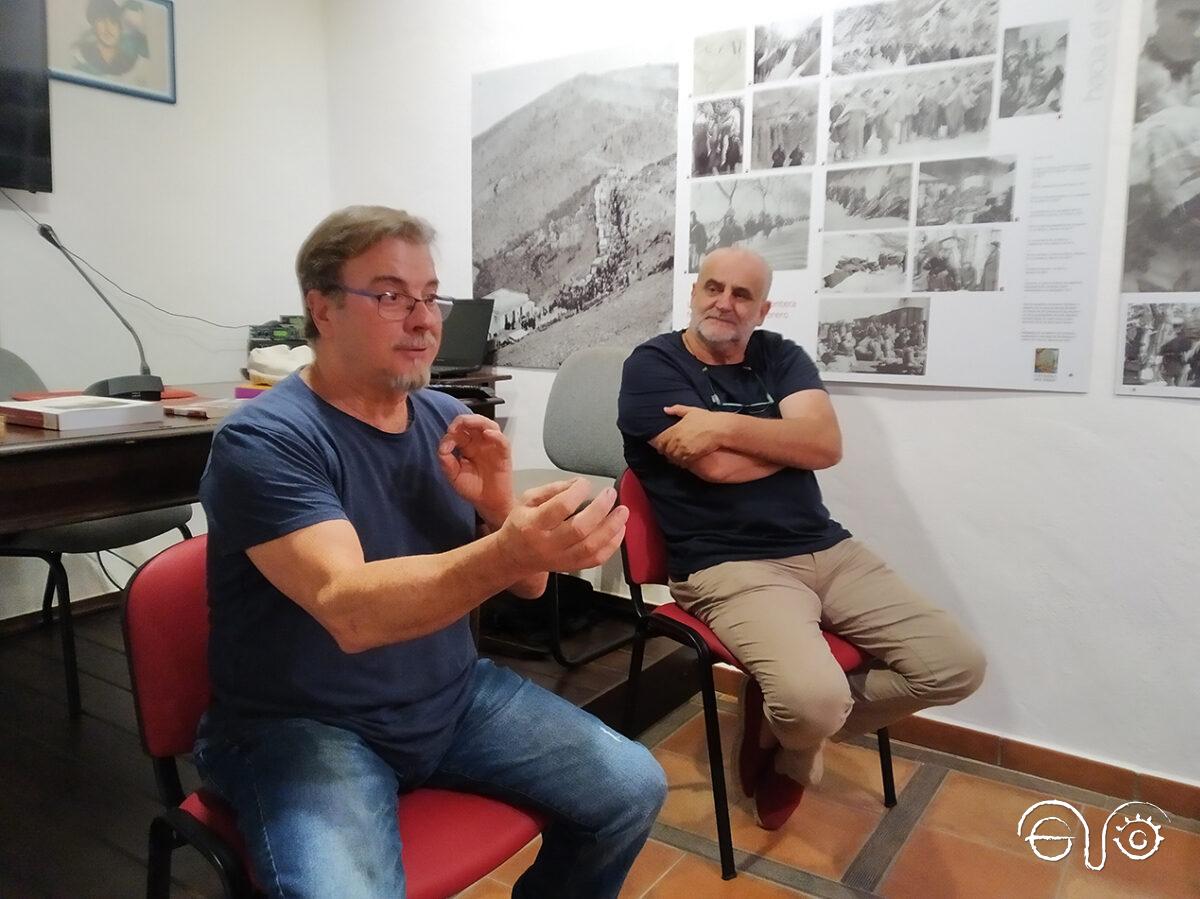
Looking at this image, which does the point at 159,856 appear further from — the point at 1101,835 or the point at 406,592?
the point at 1101,835

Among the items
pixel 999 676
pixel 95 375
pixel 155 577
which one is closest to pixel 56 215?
pixel 95 375

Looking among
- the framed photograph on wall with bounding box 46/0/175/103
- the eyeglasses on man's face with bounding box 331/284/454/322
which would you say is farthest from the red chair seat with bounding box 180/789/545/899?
the framed photograph on wall with bounding box 46/0/175/103

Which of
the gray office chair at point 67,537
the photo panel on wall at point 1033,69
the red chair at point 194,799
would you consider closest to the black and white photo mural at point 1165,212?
the photo panel on wall at point 1033,69

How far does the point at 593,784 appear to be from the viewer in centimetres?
121

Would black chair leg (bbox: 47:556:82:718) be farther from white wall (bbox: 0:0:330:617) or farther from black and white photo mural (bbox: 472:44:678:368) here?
black and white photo mural (bbox: 472:44:678:368)

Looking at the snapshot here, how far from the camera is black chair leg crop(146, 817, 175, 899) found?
3.57 feet

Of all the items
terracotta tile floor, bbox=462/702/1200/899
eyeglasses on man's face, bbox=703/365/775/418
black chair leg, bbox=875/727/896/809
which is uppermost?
eyeglasses on man's face, bbox=703/365/775/418

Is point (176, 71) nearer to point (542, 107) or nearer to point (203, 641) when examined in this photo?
point (542, 107)

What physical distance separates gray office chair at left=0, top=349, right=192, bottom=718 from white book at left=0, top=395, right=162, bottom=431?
1.47 ft

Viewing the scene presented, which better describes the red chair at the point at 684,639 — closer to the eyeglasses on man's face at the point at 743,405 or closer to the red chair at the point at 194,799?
the eyeglasses on man's face at the point at 743,405

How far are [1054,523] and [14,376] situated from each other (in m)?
2.82

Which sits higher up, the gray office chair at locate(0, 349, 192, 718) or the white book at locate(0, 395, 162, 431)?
the white book at locate(0, 395, 162, 431)

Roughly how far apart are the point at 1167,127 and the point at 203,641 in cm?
217

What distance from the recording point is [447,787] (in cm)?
123
